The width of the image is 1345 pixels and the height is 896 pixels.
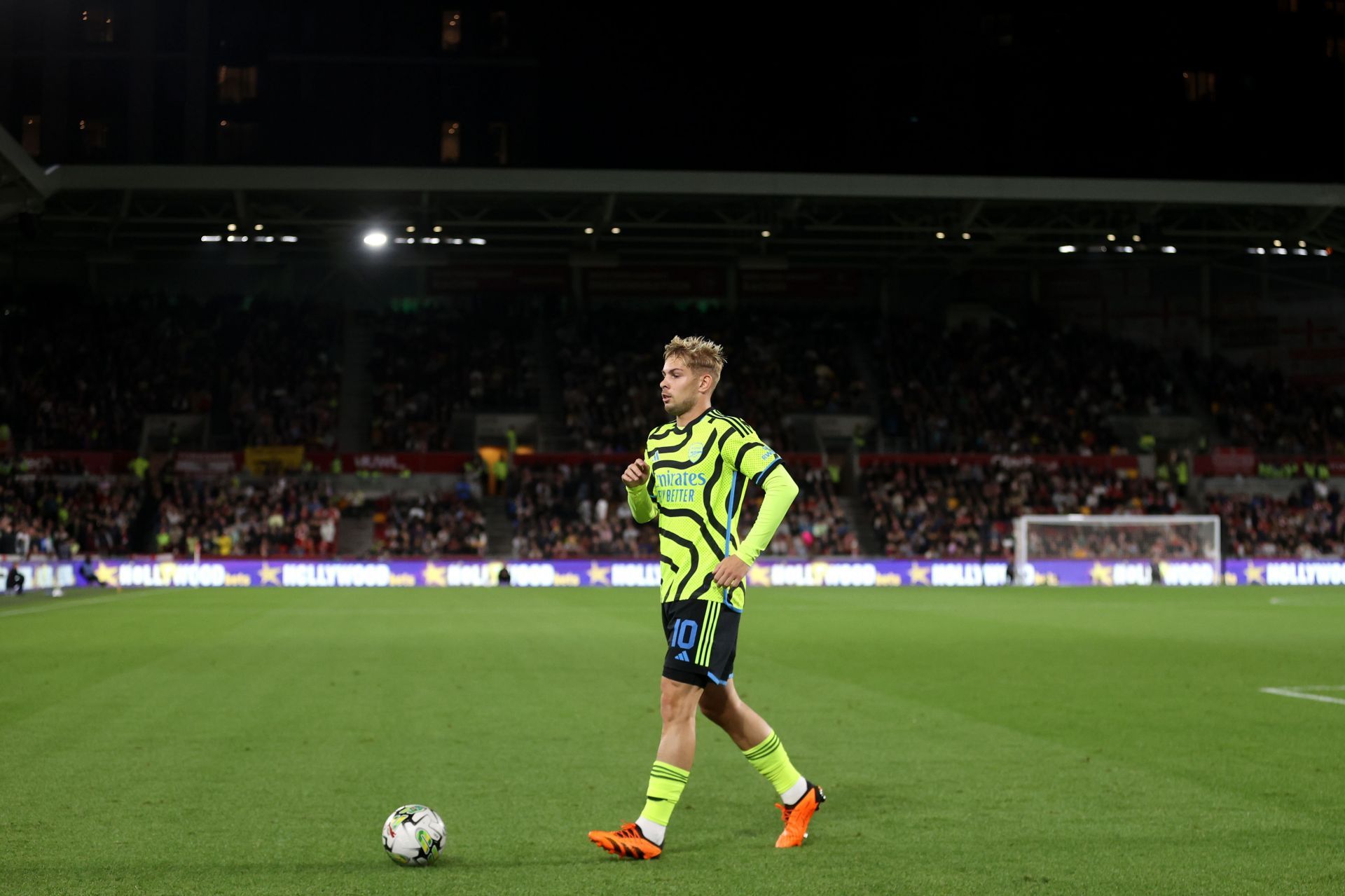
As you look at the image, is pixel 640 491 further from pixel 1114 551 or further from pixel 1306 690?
pixel 1114 551

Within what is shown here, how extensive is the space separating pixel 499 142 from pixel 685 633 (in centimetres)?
3877

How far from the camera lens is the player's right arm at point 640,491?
6465 mm

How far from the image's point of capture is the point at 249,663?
627 inches

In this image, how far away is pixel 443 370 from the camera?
157 feet

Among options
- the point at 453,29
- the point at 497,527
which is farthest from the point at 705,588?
the point at 453,29

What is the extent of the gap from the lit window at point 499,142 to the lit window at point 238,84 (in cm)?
703

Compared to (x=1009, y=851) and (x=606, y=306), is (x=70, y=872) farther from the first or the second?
(x=606, y=306)

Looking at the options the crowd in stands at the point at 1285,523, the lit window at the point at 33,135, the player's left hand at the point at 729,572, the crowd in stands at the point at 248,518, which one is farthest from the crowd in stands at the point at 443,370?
the player's left hand at the point at 729,572

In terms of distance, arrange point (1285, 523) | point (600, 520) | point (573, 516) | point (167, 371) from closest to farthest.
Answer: point (600, 520) < point (573, 516) < point (1285, 523) < point (167, 371)

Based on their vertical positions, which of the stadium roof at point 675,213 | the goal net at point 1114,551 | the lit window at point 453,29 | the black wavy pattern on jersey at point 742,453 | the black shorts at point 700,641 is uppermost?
the lit window at point 453,29

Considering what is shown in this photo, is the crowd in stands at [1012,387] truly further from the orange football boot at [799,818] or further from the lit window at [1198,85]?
the orange football boot at [799,818]

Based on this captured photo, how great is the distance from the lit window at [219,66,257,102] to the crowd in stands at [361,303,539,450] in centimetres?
1028

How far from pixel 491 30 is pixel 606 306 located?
11363mm

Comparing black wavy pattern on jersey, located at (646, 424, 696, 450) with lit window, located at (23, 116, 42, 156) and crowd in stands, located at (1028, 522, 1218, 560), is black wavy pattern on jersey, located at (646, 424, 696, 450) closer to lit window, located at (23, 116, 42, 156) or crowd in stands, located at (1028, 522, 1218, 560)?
crowd in stands, located at (1028, 522, 1218, 560)
